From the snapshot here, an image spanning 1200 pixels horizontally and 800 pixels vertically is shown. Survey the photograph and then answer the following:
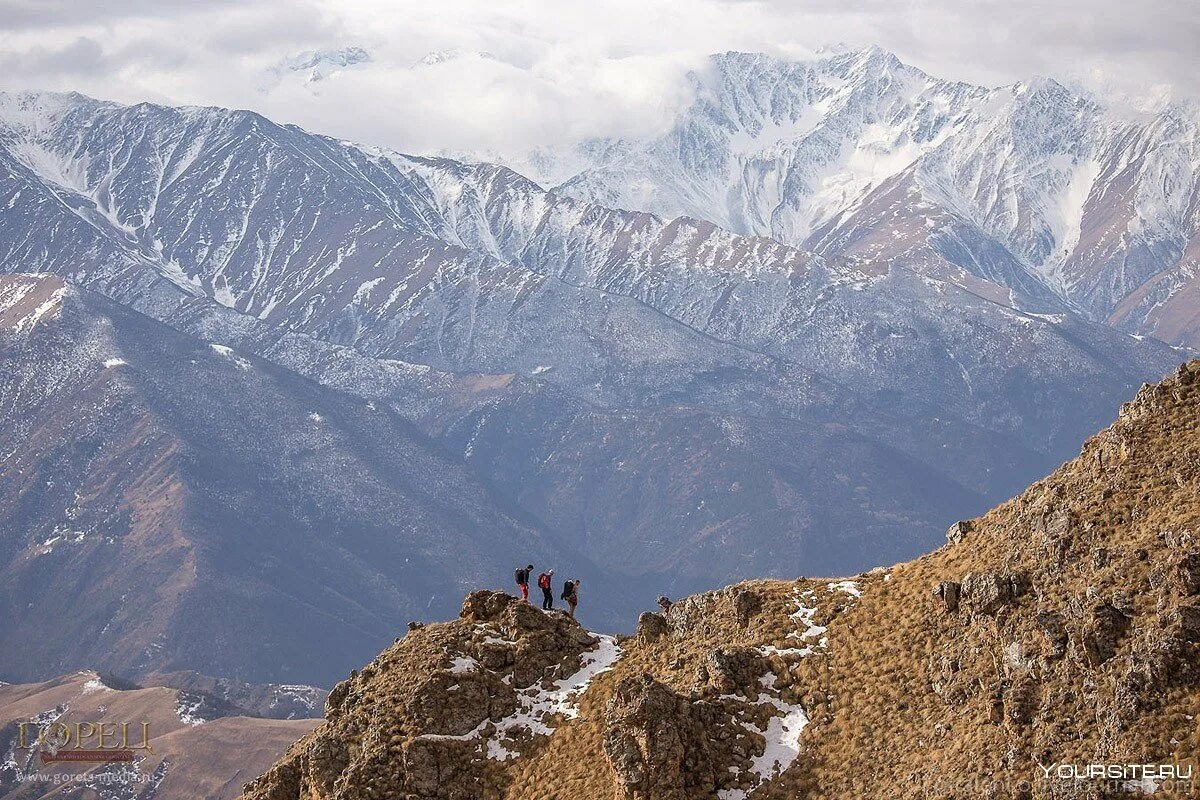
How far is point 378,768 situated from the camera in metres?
81.9

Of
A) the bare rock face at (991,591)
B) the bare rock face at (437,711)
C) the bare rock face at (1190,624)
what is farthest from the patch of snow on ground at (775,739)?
the bare rock face at (1190,624)

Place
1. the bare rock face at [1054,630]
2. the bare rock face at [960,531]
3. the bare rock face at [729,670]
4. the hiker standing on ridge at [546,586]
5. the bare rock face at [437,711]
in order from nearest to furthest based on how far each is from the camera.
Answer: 1. the bare rock face at [1054,630]
2. the bare rock face at [729,670]
3. the bare rock face at [437,711]
4. the bare rock face at [960,531]
5. the hiker standing on ridge at [546,586]

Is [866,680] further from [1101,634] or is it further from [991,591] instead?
[1101,634]

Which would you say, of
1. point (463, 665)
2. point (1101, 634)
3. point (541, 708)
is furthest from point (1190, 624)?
point (463, 665)

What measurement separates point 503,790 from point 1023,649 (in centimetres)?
2498

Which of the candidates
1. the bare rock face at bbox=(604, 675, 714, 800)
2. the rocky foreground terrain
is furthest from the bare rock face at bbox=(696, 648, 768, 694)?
the bare rock face at bbox=(604, 675, 714, 800)

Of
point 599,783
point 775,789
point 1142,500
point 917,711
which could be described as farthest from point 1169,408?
point 599,783

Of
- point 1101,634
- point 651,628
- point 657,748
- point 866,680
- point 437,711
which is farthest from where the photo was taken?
point 651,628

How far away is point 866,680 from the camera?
7875 centimetres

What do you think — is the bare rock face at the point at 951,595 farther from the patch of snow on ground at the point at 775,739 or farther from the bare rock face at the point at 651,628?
the bare rock face at the point at 651,628

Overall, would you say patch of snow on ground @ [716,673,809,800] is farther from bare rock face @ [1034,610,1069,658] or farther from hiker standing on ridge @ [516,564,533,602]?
hiker standing on ridge @ [516,564,533,602]

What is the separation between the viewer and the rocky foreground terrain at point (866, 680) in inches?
2751

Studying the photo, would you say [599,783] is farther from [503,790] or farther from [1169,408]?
[1169,408]

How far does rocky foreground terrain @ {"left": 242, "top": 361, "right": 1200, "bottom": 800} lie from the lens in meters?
69.9
